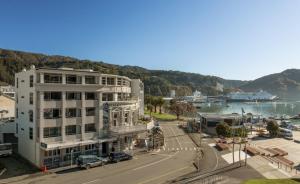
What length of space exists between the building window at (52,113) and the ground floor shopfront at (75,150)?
189 inches

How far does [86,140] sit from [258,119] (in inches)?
4163

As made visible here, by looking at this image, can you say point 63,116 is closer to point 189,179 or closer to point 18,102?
point 18,102

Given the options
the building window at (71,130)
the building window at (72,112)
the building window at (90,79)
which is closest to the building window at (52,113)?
the building window at (72,112)

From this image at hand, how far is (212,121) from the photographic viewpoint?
9075 cm

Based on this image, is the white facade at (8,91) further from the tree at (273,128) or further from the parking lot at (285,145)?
the tree at (273,128)

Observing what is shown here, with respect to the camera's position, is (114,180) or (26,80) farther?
(26,80)

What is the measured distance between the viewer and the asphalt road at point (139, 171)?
40.2m

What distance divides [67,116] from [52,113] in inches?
103

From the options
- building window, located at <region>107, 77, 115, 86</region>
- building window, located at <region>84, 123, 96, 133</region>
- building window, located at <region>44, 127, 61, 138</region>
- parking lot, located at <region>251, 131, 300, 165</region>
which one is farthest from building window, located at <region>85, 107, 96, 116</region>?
parking lot, located at <region>251, 131, 300, 165</region>

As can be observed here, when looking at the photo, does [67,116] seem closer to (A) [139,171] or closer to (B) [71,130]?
(B) [71,130]

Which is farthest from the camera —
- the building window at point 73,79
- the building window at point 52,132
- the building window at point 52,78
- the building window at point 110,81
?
the building window at point 110,81

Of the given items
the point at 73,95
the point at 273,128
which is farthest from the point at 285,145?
the point at 73,95

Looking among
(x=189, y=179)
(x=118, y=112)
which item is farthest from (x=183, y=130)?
(x=189, y=179)

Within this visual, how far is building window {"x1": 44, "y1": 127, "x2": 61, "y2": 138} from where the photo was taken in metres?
47.0
